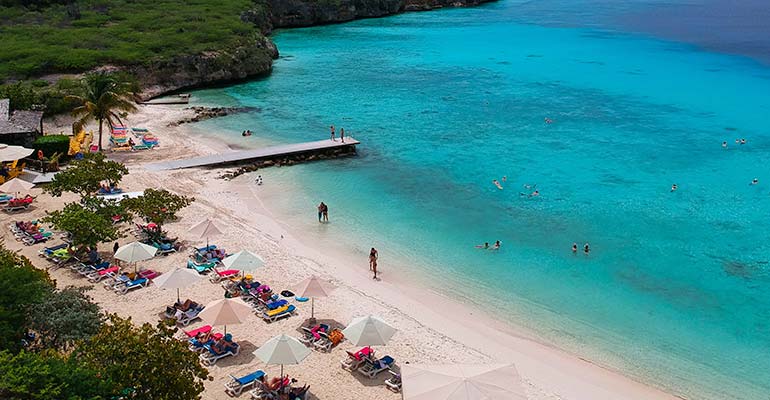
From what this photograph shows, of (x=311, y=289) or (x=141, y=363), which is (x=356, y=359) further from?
(x=141, y=363)

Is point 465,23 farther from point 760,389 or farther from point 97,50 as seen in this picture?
point 760,389

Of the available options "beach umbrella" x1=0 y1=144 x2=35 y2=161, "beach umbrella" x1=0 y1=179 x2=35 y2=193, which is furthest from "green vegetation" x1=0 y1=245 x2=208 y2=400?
"beach umbrella" x1=0 y1=144 x2=35 y2=161

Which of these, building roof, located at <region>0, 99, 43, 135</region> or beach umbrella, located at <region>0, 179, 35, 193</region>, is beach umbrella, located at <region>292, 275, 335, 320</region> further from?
building roof, located at <region>0, 99, 43, 135</region>

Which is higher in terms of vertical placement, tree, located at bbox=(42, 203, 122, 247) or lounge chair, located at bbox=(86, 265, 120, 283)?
tree, located at bbox=(42, 203, 122, 247)

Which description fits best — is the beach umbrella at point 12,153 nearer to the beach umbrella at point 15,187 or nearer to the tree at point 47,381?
the beach umbrella at point 15,187

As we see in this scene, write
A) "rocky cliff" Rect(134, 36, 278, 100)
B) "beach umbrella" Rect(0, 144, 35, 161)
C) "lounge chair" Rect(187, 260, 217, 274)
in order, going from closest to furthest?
"lounge chair" Rect(187, 260, 217, 274), "beach umbrella" Rect(0, 144, 35, 161), "rocky cliff" Rect(134, 36, 278, 100)

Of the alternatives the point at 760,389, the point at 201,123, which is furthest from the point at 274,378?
the point at 201,123
